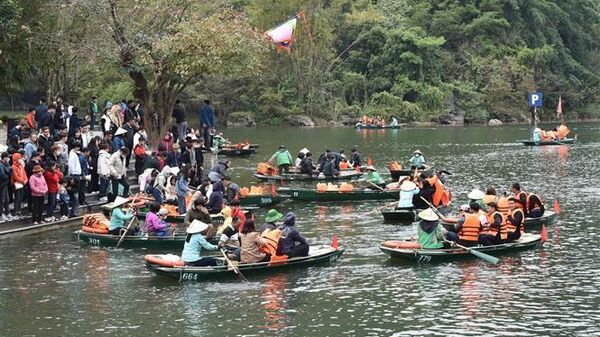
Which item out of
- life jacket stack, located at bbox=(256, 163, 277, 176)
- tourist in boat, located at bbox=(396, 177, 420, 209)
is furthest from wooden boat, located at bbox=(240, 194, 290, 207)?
life jacket stack, located at bbox=(256, 163, 277, 176)

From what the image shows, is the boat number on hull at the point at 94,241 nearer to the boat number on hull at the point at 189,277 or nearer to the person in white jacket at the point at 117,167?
the person in white jacket at the point at 117,167

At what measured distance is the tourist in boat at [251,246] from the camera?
789 inches

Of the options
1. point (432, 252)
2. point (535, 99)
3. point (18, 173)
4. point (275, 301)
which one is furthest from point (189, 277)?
point (535, 99)

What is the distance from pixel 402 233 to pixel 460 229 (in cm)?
347

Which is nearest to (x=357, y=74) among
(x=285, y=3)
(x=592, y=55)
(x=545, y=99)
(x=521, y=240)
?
(x=285, y=3)

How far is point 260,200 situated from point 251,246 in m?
10.2

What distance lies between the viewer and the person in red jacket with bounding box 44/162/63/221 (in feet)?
81.0

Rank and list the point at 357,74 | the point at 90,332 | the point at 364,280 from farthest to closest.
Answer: the point at 357,74 → the point at 364,280 → the point at 90,332

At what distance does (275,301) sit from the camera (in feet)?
59.5

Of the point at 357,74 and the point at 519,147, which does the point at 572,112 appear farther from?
the point at 519,147

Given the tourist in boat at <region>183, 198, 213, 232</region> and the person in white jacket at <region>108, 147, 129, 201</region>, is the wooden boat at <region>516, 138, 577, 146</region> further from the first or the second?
the tourist in boat at <region>183, 198, 213, 232</region>

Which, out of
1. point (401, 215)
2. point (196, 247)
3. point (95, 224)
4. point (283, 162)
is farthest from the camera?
point (283, 162)

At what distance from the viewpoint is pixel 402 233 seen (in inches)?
999

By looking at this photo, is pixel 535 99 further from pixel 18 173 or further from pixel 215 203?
pixel 18 173
